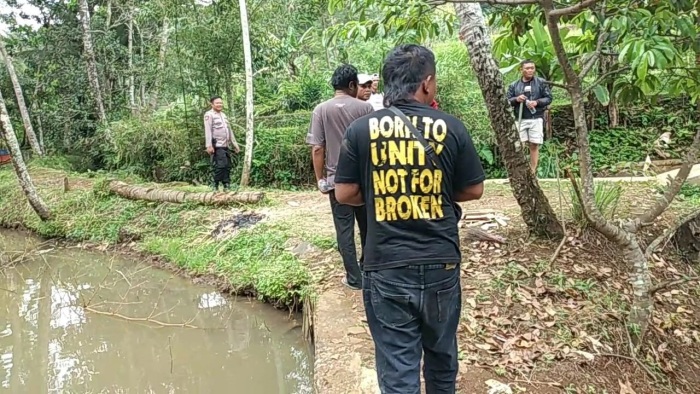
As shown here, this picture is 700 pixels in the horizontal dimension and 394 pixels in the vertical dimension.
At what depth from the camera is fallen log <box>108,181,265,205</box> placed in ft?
24.5

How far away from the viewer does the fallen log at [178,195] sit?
7469 mm

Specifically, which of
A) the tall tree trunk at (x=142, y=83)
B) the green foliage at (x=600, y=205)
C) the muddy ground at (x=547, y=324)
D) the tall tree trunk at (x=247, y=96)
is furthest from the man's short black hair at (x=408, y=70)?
the tall tree trunk at (x=142, y=83)

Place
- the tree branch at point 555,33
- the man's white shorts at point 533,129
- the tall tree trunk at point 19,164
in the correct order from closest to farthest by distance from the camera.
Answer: the tree branch at point 555,33, the man's white shorts at point 533,129, the tall tree trunk at point 19,164

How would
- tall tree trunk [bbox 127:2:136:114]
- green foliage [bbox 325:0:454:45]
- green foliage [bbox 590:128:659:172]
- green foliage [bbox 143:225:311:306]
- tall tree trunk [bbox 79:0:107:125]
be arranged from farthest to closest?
tall tree trunk [bbox 127:2:136:114]
tall tree trunk [bbox 79:0:107:125]
green foliage [bbox 590:128:659:172]
green foliage [bbox 143:225:311:306]
green foliage [bbox 325:0:454:45]

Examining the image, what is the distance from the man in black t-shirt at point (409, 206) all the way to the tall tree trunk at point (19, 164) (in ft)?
24.2

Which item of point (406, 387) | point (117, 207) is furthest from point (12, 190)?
point (406, 387)

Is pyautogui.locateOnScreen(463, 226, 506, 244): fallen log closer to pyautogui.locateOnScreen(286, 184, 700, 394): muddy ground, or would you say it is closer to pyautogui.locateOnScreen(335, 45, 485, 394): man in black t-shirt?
pyautogui.locateOnScreen(286, 184, 700, 394): muddy ground

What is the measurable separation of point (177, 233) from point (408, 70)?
231 inches

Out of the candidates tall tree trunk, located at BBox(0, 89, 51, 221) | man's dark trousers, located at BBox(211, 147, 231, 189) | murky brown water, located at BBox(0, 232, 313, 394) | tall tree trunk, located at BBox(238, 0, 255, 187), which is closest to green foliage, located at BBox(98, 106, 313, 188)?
tall tree trunk, located at BBox(238, 0, 255, 187)

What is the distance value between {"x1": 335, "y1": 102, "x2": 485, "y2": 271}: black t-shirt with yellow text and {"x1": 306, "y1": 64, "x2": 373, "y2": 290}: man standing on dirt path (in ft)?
5.62

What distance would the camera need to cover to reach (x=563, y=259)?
4328 millimetres

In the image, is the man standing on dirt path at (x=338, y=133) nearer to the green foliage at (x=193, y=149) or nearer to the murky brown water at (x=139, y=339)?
the murky brown water at (x=139, y=339)

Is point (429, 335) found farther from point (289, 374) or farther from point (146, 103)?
point (146, 103)

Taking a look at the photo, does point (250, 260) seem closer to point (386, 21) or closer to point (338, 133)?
point (338, 133)
